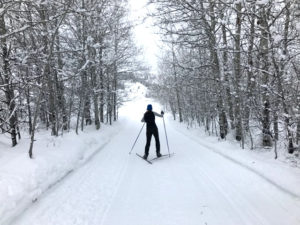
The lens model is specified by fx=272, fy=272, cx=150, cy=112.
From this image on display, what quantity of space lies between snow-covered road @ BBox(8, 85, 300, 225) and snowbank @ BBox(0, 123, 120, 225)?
221 millimetres

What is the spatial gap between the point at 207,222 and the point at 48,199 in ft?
11.6

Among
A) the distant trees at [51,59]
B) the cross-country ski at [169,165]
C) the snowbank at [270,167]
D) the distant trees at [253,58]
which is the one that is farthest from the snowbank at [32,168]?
the distant trees at [253,58]

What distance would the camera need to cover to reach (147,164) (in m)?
9.58

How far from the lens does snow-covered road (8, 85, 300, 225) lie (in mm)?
4867

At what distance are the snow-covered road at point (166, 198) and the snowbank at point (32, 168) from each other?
22 cm

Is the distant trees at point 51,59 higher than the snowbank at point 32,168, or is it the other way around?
the distant trees at point 51,59

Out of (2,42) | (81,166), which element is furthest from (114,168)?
(2,42)

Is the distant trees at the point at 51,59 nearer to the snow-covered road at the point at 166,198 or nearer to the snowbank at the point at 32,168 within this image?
the snowbank at the point at 32,168

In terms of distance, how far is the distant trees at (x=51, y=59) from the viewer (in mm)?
8148

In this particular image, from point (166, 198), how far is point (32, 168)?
353cm

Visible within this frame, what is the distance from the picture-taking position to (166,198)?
594 centimetres

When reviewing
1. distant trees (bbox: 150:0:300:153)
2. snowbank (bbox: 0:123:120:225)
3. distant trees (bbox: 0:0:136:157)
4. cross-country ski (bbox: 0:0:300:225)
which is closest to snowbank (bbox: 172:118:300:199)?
cross-country ski (bbox: 0:0:300:225)

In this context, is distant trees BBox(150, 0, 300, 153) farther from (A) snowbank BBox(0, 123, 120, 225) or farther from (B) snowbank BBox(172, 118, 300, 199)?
(A) snowbank BBox(0, 123, 120, 225)

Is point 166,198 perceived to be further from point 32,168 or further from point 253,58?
point 253,58
